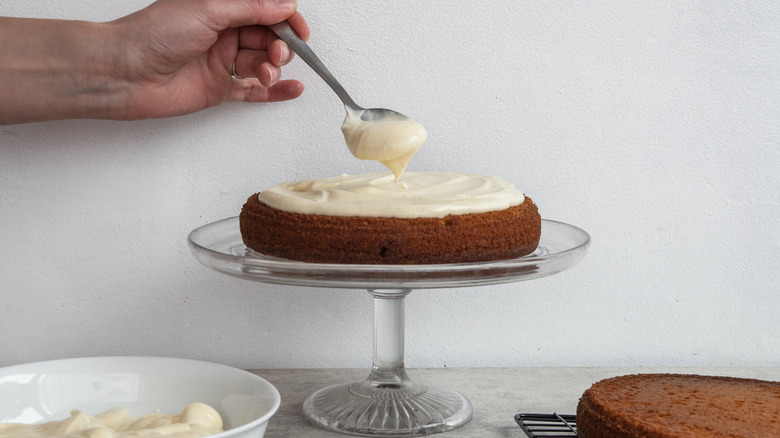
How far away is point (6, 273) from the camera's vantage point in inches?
58.7

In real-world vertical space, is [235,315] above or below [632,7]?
below

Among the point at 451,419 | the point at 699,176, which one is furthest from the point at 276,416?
the point at 699,176

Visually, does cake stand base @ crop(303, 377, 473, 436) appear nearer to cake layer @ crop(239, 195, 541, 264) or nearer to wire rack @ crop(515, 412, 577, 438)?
wire rack @ crop(515, 412, 577, 438)

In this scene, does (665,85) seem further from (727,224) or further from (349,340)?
(349,340)

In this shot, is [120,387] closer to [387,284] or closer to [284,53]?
[387,284]

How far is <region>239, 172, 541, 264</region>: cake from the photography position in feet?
3.57

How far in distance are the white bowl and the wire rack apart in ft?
1.33

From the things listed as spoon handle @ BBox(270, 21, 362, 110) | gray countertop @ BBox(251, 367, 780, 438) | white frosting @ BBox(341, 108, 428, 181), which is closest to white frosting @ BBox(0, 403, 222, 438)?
gray countertop @ BBox(251, 367, 780, 438)

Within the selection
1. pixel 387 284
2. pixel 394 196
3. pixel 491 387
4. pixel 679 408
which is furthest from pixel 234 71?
pixel 679 408

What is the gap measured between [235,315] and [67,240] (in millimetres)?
356

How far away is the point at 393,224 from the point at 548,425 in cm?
40

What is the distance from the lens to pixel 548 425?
1.17 m

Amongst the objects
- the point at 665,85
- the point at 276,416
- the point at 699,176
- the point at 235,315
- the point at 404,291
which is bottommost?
the point at 276,416

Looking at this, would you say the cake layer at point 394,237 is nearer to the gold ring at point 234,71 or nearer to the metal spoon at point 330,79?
the metal spoon at point 330,79
